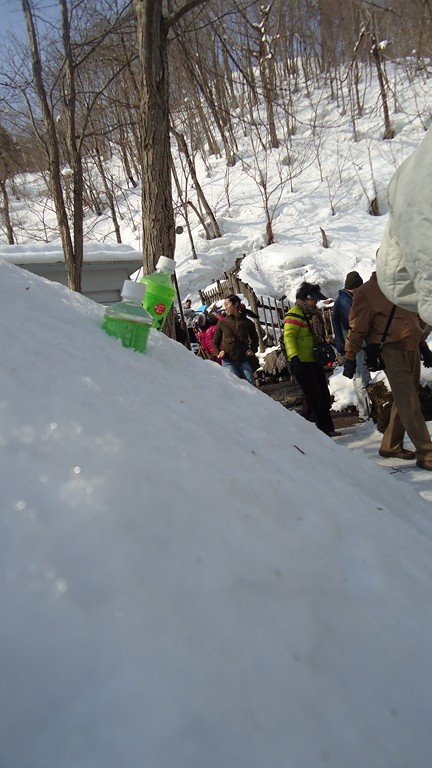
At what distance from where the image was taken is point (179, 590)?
1.08m

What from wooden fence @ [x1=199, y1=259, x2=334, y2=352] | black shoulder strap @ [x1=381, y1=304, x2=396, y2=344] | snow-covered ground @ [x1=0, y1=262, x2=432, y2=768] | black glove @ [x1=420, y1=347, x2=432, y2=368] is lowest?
wooden fence @ [x1=199, y1=259, x2=334, y2=352]

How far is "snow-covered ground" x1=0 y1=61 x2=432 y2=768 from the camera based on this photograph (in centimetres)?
91

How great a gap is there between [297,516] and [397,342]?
10.2 feet

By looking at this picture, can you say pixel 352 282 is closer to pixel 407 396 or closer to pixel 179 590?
pixel 407 396

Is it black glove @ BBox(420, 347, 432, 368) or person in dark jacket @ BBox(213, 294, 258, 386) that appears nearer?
black glove @ BBox(420, 347, 432, 368)

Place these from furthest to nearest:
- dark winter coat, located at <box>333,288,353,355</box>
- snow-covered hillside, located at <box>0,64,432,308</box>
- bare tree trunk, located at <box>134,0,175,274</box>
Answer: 1. snow-covered hillside, located at <box>0,64,432,308</box>
2. dark winter coat, located at <box>333,288,353,355</box>
3. bare tree trunk, located at <box>134,0,175,274</box>

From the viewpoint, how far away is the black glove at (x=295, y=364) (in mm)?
5555

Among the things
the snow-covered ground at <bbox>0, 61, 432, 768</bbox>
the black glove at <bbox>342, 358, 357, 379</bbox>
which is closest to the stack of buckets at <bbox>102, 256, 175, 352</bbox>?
the snow-covered ground at <bbox>0, 61, 432, 768</bbox>

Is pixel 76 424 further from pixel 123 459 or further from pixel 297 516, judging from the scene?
Result: pixel 297 516

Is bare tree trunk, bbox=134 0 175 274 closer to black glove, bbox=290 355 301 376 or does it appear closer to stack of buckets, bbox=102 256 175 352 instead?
black glove, bbox=290 355 301 376

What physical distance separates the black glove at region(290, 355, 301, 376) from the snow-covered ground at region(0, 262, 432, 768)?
392cm

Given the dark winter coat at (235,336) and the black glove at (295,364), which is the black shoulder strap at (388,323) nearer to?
the black glove at (295,364)

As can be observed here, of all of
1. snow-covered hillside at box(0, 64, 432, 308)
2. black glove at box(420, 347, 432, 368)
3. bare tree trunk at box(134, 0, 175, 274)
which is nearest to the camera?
bare tree trunk at box(134, 0, 175, 274)

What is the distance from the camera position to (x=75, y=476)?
1.19 m
